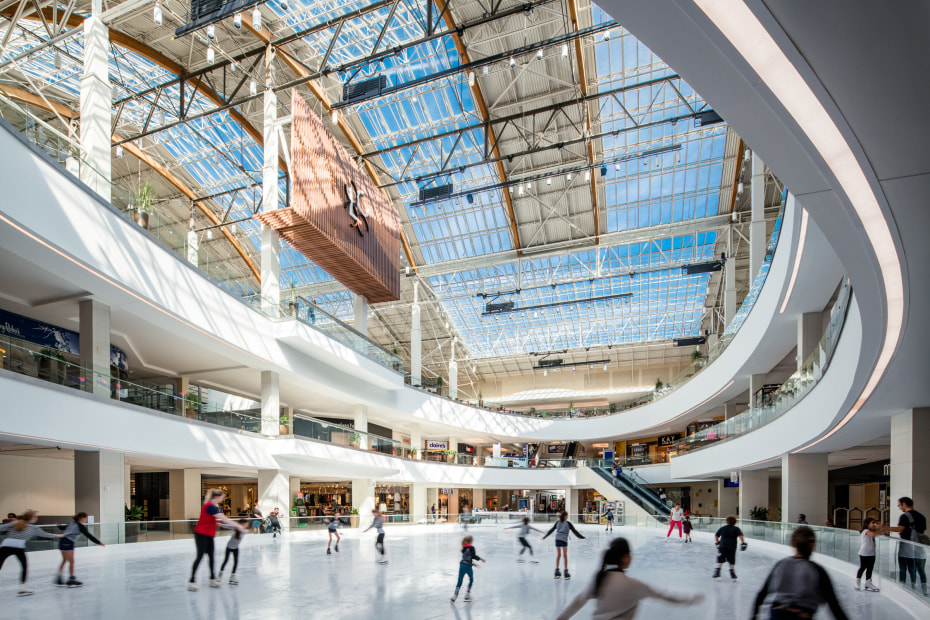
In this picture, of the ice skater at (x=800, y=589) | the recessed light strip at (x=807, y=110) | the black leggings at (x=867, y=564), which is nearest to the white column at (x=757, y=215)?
the black leggings at (x=867, y=564)

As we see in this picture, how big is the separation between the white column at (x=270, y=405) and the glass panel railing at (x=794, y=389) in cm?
1956

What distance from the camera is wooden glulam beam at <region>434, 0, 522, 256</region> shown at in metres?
26.4

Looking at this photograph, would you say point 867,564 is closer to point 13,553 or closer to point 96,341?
point 13,553

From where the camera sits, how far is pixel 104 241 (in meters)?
16.5

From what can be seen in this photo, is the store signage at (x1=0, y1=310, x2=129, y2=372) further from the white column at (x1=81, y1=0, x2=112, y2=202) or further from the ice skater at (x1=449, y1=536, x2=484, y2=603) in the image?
the ice skater at (x1=449, y1=536, x2=484, y2=603)

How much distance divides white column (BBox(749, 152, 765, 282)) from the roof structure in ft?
12.4

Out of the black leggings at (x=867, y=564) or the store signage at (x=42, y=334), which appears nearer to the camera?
the black leggings at (x=867, y=564)

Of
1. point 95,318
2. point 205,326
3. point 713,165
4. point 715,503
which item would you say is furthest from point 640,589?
point 715,503

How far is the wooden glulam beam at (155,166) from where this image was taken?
3130 cm

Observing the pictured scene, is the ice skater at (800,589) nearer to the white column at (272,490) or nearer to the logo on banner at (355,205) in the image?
the white column at (272,490)

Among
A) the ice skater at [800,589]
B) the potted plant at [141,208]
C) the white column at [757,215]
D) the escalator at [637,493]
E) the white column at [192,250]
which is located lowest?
the escalator at [637,493]

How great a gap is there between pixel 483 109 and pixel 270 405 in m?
17.3

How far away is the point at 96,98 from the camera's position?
18766mm

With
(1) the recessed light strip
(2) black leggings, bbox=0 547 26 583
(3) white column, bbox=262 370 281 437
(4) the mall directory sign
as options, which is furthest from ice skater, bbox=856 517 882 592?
(3) white column, bbox=262 370 281 437
